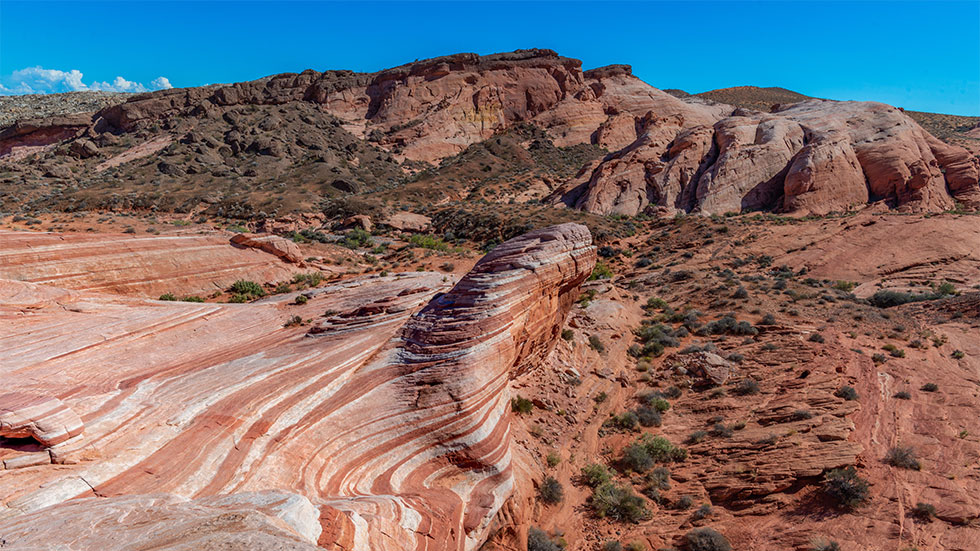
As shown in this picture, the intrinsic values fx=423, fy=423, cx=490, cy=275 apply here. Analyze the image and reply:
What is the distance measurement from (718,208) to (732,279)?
57.6 feet

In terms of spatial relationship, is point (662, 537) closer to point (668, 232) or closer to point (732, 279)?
point (732, 279)

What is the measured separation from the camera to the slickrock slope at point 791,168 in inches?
1366

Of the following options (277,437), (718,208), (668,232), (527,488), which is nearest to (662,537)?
(527,488)

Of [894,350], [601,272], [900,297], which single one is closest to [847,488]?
[894,350]

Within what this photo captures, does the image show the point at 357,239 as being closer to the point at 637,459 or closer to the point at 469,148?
the point at 637,459

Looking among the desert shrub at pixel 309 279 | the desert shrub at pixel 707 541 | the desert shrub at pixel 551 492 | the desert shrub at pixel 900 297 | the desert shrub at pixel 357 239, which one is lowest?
the desert shrub at pixel 707 541

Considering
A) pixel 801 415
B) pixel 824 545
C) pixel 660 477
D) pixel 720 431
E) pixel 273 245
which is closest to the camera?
pixel 824 545

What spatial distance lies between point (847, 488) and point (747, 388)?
166 inches

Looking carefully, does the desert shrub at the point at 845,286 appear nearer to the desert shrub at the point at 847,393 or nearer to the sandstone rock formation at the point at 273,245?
the desert shrub at the point at 847,393

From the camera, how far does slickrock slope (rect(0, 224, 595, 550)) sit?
15.4ft

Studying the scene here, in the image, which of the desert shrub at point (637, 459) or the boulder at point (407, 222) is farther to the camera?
the boulder at point (407, 222)

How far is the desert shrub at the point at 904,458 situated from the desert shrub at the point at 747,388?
3313 mm

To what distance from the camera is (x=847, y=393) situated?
37.4 ft

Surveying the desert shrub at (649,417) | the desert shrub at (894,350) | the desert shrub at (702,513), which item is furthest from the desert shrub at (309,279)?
the desert shrub at (894,350)
